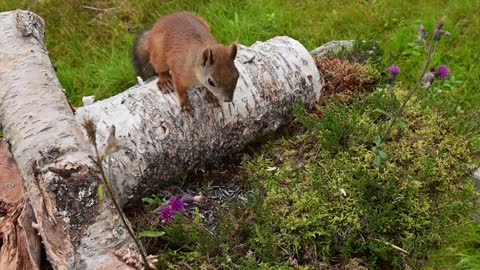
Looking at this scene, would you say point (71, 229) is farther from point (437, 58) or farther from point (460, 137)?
point (437, 58)

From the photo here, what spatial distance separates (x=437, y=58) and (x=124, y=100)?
2334 millimetres

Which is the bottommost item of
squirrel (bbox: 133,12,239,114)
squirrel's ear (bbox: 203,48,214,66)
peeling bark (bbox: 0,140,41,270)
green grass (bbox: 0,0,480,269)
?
green grass (bbox: 0,0,480,269)

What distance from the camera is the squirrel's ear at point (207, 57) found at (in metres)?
Result: 2.74

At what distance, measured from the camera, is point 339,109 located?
9.62ft

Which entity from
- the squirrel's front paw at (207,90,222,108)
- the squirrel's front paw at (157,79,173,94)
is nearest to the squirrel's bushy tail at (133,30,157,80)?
the squirrel's front paw at (157,79,173,94)

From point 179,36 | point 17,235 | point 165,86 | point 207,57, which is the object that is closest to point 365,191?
point 207,57

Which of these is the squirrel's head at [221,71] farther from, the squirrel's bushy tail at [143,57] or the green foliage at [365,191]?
the squirrel's bushy tail at [143,57]

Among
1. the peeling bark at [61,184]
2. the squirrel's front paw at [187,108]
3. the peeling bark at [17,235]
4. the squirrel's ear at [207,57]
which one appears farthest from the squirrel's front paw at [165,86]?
the peeling bark at [17,235]

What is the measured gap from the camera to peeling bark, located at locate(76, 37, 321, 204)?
8.68ft

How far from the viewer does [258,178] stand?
2.80 m

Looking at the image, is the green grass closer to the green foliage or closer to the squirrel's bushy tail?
the green foliage

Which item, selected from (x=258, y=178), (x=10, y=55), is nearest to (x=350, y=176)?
(x=258, y=178)

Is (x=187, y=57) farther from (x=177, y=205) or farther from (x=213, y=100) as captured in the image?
(x=177, y=205)

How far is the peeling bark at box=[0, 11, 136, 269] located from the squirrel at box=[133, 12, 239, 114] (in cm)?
62
